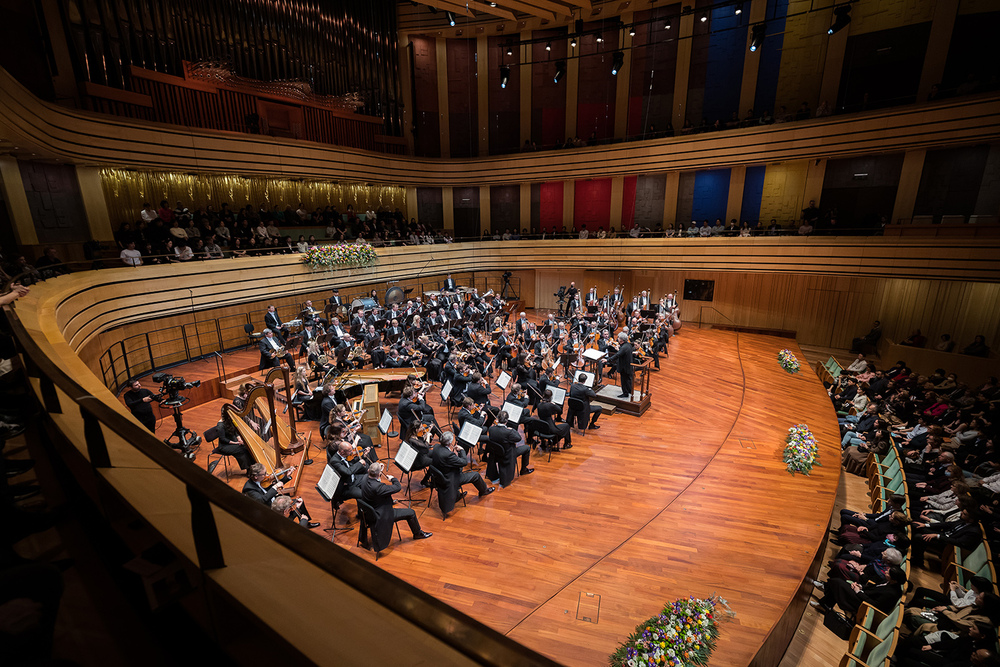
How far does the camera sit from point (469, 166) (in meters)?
23.1

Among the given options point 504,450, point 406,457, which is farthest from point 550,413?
point 406,457

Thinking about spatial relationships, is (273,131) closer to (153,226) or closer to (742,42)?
(153,226)

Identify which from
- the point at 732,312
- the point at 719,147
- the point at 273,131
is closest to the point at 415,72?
the point at 273,131

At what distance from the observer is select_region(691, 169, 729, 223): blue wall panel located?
776 inches

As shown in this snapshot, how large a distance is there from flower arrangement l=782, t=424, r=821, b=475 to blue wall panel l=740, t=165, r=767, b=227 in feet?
46.1

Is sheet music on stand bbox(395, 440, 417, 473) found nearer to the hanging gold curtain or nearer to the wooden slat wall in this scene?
the wooden slat wall

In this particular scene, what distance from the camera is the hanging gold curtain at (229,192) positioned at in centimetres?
1353

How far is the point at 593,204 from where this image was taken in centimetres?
2312

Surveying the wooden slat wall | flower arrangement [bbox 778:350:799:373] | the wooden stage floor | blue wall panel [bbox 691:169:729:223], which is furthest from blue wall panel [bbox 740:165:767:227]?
the wooden stage floor

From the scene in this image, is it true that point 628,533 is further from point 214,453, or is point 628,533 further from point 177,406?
point 177,406

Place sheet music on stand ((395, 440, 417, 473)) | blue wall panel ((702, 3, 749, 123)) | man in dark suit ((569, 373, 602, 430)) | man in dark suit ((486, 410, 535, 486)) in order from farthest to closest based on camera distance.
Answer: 1. blue wall panel ((702, 3, 749, 123))
2. man in dark suit ((569, 373, 602, 430))
3. man in dark suit ((486, 410, 535, 486))
4. sheet music on stand ((395, 440, 417, 473))

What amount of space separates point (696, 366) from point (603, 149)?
11.8 metres

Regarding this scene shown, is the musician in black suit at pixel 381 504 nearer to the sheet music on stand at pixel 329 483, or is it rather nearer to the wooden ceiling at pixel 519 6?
the sheet music on stand at pixel 329 483

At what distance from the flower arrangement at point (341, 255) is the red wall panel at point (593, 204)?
1144 centimetres
